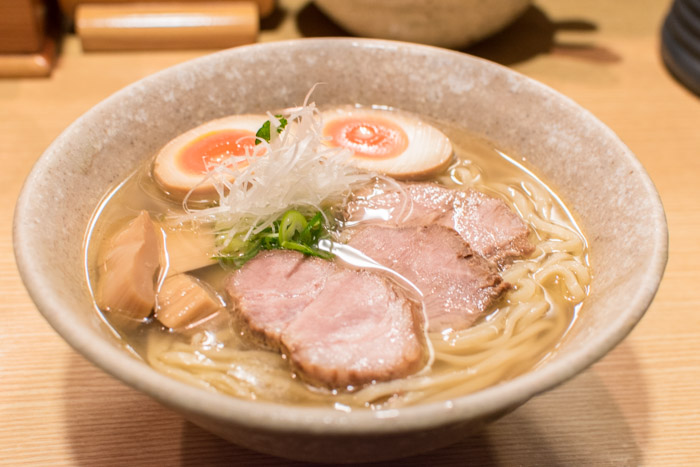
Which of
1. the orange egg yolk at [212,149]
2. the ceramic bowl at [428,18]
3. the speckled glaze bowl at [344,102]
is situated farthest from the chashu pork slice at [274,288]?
the ceramic bowl at [428,18]

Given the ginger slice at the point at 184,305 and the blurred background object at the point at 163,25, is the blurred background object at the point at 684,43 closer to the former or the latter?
the blurred background object at the point at 163,25

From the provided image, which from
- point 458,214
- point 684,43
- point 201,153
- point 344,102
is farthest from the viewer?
point 684,43

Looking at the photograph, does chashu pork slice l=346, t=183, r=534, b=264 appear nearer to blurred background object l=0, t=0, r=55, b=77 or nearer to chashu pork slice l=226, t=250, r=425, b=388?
chashu pork slice l=226, t=250, r=425, b=388

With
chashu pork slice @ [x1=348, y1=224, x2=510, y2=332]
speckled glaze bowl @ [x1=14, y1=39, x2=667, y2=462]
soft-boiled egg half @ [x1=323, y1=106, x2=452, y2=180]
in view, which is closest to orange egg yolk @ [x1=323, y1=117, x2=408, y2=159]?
soft-boiled egg half @ [x1=323, y1=106, x2=452, y2=180]

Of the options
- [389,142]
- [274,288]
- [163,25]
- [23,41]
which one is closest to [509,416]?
[274,288]

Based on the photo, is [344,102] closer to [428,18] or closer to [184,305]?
[428,18]

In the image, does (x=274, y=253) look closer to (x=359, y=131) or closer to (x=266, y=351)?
(x=266, y=351)

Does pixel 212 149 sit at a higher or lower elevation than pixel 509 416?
higher
